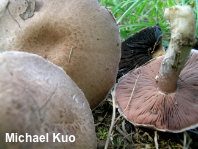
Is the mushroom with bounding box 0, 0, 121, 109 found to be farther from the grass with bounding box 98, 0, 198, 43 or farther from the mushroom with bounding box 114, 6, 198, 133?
the grass with bounding box 98, 0, 198, 43

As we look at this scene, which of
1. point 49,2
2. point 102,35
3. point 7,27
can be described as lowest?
point 102,35

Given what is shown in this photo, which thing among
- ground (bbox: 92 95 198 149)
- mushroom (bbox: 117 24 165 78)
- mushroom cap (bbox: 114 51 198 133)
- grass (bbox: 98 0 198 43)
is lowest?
ground (bbox: 92 95 198 149)

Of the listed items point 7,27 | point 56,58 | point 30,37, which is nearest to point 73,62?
point 56,58

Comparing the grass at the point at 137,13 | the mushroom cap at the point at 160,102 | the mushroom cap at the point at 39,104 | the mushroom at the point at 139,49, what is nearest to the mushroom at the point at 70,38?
the mushroom cap at the point at 160,102

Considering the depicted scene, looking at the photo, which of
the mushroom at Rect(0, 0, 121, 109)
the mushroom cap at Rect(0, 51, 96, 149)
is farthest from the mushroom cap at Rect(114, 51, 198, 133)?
the mushroom cap at Rect(0, 51, 96, 149)

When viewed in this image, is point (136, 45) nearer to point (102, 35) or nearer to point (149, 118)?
point (102, 35)

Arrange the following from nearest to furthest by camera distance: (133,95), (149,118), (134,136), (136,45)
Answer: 1. (149,118)
2. (134,136)
3. (133,95)
4. (136,45)

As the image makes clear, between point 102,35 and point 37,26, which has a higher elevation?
point 37,26

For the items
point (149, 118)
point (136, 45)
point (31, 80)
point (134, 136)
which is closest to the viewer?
point (31, 80)
